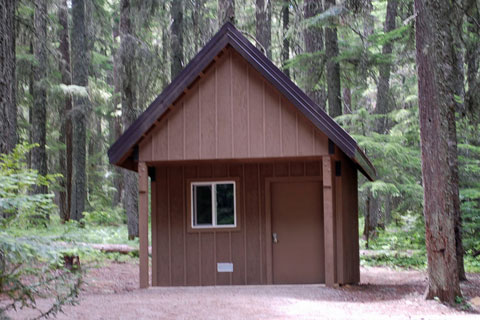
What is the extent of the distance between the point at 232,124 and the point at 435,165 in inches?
149

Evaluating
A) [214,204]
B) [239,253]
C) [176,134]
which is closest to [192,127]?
[176,134]

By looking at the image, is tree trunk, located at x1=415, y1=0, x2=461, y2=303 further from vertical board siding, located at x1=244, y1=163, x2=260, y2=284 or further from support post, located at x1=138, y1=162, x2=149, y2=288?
support post, located at x1=138, y1=162, x2=149, y2=288

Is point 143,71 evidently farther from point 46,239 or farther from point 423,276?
point 46,239

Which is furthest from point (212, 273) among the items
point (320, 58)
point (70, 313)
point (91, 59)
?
point (91, 59)

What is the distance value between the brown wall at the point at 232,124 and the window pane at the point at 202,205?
153cm

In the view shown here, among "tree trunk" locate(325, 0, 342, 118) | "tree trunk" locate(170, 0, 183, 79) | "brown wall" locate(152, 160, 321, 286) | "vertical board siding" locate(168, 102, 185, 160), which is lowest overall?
"brown wall" locate(152, 160, 321, 286)

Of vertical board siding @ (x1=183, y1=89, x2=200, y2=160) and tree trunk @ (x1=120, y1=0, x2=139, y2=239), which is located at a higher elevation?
tree trunk @ (x1=120, y1=0, x2=139, y2=239)

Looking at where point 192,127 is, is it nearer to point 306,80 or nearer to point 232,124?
point 232,124

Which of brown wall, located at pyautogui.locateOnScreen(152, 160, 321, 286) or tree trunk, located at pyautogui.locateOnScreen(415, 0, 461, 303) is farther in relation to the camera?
brown wall, located at pyautogui.locateOnScreen(152, 160, 321, 286)

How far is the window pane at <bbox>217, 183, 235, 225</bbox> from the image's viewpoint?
12.6 meters

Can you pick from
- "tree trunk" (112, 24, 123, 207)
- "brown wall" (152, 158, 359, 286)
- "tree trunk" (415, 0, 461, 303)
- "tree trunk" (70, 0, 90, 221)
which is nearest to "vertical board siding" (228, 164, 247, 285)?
"brown wall" (152, 158, 359, 286)

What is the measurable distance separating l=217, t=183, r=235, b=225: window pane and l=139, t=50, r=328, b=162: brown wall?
1.56 m

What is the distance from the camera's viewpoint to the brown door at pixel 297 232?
12516 millimetres

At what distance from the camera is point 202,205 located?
12.7 m
